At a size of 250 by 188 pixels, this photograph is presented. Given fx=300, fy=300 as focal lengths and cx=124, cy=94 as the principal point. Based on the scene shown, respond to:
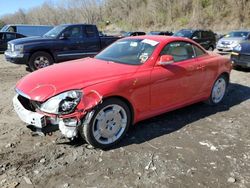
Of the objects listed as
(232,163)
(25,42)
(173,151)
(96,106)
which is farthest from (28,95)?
(25,42)

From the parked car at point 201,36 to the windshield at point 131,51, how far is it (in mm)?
13937

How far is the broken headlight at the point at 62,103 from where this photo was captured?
12.5ft

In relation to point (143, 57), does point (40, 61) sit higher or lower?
lower

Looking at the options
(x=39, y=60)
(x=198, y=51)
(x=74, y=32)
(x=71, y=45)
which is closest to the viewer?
(x=198, y=51)

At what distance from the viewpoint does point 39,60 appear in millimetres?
10086

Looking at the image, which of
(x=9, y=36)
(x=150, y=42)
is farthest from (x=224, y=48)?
(x=150, y=42)

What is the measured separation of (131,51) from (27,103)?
6.37ft

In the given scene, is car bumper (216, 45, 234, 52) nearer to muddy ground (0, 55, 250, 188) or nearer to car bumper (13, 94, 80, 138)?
muddy ground (0, 55, 250, 188)

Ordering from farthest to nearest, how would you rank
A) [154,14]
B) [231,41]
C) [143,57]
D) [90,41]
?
[154,14] → [231,41] → [90,41] → [143,57]

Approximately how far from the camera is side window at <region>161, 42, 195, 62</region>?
5165mm

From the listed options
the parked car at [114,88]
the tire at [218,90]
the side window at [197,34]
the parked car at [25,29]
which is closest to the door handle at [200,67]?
the parked car at [114,88]

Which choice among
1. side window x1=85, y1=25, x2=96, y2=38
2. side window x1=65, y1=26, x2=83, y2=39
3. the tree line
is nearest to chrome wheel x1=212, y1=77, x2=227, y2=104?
side window x1=65, y1=26, x2=83, y2=39

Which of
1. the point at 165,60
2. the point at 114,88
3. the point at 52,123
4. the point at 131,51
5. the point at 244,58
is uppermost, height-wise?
the point at 131,51

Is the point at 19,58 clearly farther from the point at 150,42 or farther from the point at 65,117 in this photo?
the point at 65,117
